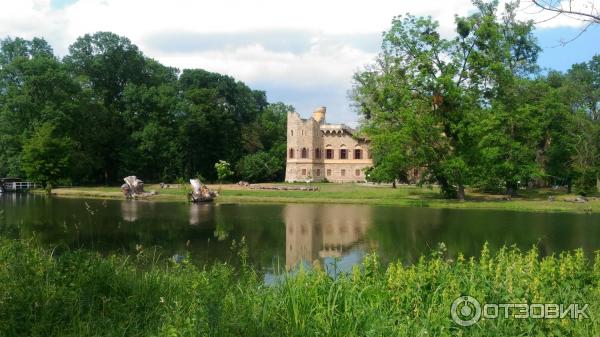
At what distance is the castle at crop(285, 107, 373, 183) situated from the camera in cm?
5678

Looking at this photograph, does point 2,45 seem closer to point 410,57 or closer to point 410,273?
point 410,57

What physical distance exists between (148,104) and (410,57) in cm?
2902

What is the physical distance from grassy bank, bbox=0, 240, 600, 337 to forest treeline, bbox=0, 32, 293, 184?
124 feet

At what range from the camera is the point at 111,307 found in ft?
18.0

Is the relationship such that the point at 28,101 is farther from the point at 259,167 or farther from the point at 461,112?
the point at 461,112

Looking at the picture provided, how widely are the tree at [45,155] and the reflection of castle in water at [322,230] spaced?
23580 mm

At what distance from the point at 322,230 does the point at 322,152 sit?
138 ft

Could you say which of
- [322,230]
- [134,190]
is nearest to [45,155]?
[134,190]

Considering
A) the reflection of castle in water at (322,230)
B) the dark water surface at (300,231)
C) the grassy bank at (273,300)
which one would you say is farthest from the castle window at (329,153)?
the grassy bank at (273,300)

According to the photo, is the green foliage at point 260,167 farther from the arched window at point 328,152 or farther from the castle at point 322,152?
the arched window at point 328,152

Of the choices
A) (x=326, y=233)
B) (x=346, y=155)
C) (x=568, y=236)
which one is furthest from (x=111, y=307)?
(x=346, y=155)

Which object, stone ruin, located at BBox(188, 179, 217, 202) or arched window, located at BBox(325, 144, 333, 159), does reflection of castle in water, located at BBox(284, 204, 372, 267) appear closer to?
stone ruin, located at BBox(188, 179, 217, 202)

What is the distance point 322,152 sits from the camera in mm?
59688

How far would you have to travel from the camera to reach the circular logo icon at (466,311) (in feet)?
16.3
